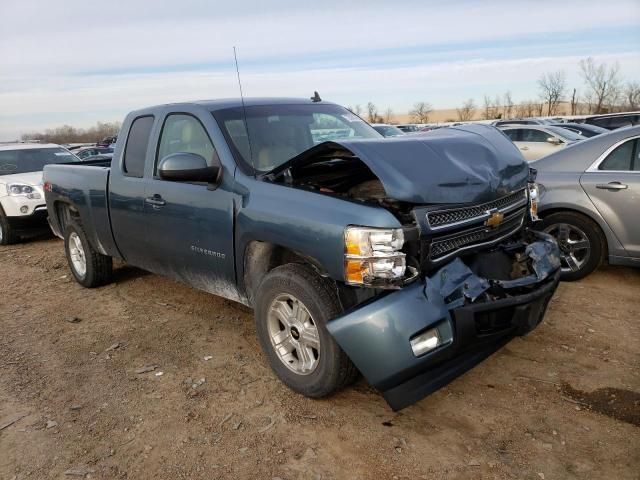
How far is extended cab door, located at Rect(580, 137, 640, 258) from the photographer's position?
4840 millimetres

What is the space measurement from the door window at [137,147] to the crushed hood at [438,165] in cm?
A: 178

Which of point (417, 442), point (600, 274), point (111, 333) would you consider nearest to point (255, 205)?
point (417, 442)

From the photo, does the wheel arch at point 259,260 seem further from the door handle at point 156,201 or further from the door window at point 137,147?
the door window at point 137,147

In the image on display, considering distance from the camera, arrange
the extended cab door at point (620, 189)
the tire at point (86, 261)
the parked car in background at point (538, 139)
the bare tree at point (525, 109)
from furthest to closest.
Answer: the bare tree at point (525, 109), the parked car in background at point (538, 139), the tire at point (86, 261), the extended cab door at point (620, 189)

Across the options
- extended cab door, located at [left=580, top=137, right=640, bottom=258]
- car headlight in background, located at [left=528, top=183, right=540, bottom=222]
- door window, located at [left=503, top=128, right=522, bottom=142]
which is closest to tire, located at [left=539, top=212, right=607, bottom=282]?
extended cab door, located at [left=580, top=137, right=640, bottom=258]

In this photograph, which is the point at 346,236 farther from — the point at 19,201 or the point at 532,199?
the point at 19,201

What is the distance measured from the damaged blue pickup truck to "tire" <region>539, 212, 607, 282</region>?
1559mm

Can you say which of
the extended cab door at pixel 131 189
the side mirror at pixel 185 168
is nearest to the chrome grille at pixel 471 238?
the side mirror at pixel 185 168

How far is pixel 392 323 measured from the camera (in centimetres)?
266

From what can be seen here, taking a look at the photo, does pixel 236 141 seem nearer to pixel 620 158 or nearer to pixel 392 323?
pixel 392 323

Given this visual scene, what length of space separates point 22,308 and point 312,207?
418 cm

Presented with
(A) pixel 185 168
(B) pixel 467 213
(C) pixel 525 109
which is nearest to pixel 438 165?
(B) pixel 467 213

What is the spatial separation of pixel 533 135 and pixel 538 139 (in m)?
0.24

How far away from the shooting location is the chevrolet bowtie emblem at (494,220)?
10.6ft
